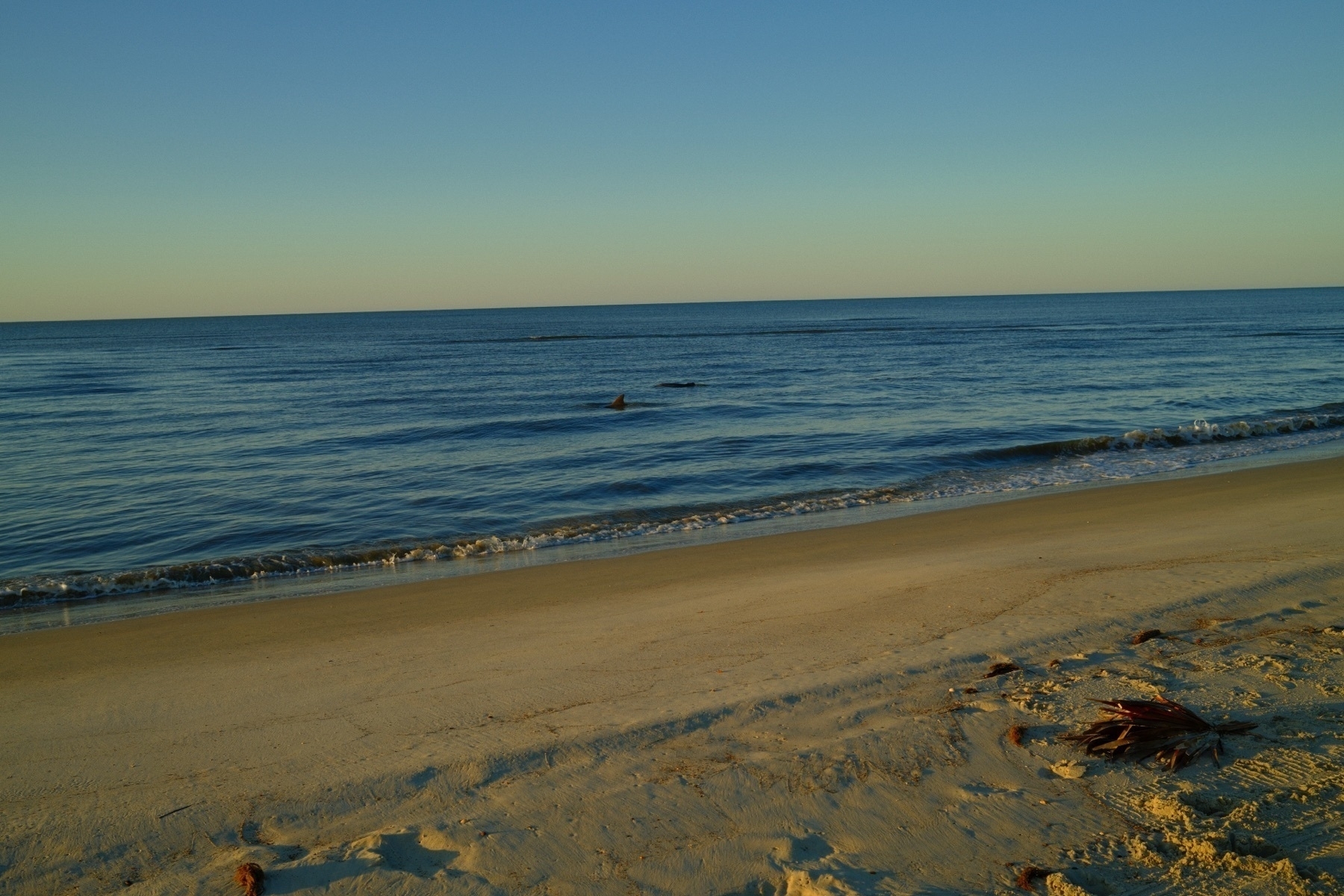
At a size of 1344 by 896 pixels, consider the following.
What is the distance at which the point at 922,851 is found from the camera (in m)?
3.43

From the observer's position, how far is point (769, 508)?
42.0 ft

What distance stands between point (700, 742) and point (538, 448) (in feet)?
50.1

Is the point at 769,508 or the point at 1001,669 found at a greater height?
the point at 1001,669

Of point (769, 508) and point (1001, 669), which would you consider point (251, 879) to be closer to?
point (1001, 669)

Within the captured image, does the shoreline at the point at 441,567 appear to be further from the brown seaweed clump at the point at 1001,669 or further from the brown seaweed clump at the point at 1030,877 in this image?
the brown seaweed clump at the point at 1030,877

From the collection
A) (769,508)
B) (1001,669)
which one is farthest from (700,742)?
(769,508)

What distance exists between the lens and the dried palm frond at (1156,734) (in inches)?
158

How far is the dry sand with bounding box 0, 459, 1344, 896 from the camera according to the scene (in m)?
3.34

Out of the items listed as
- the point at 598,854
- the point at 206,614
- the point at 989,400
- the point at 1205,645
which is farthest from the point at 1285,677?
the point at 989,400

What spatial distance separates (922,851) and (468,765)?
2178 millimetres

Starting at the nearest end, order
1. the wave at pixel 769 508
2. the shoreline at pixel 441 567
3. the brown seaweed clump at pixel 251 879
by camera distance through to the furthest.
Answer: the brown seaweed clump at pixel 251 879 < the shoreline at pixel 441 567 < the wave at pixel 769 508

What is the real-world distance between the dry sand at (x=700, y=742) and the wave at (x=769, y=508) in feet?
7.12

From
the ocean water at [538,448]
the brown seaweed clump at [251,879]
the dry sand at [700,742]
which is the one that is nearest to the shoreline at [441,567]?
the ocean water at [538,448]

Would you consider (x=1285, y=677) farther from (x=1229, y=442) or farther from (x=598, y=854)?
(x=1229, y=442)
